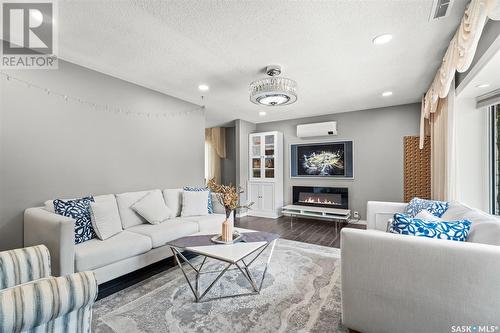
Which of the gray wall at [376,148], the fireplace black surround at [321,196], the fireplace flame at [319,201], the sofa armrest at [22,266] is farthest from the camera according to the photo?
the fireplace flame at [319,201]

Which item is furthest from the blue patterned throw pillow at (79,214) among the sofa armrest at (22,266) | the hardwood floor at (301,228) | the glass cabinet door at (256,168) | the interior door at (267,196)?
the glass cabinet door at (256,168)

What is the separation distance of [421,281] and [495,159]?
7.44 feet

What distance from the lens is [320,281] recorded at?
7.51 ft

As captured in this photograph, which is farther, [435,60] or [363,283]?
[435,60]

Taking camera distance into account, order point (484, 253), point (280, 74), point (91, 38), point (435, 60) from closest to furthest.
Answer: point (484, 253)
point (91, 38)
point (435, 60)
point (280, 74)

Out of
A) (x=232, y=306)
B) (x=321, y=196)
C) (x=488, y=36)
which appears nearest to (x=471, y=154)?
(x=488, y=36)

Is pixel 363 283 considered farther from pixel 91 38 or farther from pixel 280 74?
pixel 91 38

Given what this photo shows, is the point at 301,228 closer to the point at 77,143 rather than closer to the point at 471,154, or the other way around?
the point at 471,154

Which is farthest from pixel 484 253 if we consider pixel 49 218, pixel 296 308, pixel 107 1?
pixel 49 218

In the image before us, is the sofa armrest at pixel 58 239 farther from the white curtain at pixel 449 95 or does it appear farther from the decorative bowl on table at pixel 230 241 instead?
the white curtain at pixel 449 95

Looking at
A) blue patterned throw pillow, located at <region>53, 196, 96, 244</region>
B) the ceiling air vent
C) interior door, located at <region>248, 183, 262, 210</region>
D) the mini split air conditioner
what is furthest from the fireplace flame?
blue patterned throw pillow, located at <region>53, 196, 96, 244</region>

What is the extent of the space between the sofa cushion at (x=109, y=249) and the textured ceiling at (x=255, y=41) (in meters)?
1.97

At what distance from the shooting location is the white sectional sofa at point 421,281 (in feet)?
3.94

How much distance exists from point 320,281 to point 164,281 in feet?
5.22
